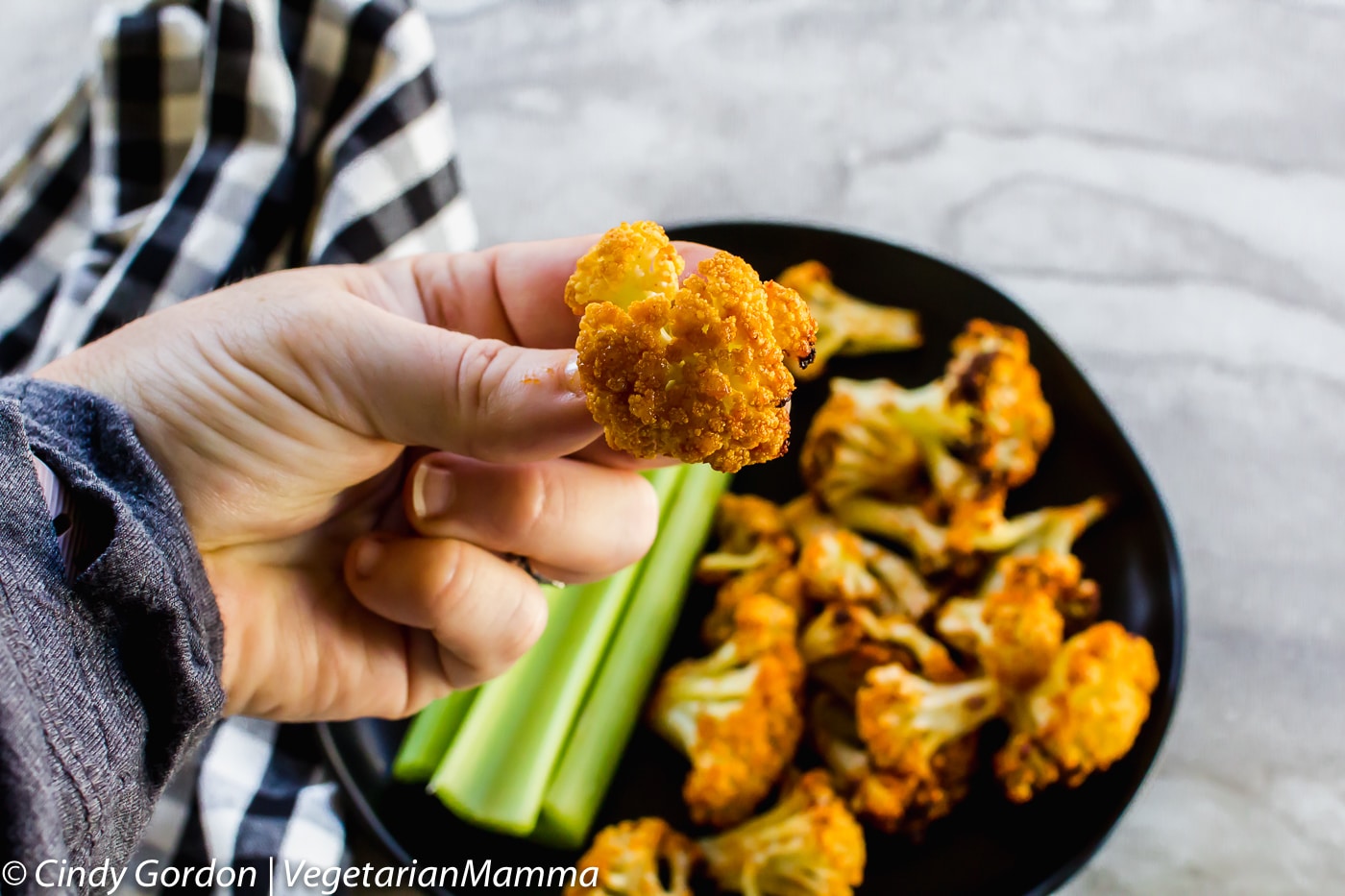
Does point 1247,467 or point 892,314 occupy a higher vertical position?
point 892,314

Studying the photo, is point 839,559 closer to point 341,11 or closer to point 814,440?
point 814,440

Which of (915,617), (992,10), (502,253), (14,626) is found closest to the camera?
(14,626)

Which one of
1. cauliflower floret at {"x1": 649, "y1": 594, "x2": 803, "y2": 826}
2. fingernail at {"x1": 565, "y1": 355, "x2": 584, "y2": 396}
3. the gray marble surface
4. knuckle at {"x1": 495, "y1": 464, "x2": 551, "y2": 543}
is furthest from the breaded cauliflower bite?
the gray marble surface

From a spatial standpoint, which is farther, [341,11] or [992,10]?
[992,10]

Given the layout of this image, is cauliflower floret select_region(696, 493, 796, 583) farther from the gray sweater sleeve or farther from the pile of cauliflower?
the gray sweater sleeve

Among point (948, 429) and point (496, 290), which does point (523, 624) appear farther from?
point (948, 429)

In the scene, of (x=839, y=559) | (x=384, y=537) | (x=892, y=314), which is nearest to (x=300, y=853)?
(x=384, y=537)

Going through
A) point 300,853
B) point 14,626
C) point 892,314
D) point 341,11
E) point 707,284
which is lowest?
point 300,853
